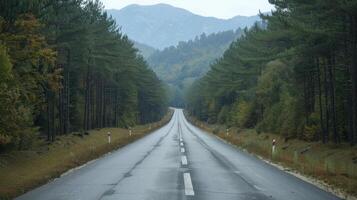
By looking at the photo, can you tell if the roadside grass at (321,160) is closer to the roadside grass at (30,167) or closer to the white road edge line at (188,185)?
the white road edge line at (188,185)

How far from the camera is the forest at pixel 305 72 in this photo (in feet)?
88.7

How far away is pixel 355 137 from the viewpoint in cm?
2984

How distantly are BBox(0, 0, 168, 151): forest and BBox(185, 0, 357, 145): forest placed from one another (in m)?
13.1

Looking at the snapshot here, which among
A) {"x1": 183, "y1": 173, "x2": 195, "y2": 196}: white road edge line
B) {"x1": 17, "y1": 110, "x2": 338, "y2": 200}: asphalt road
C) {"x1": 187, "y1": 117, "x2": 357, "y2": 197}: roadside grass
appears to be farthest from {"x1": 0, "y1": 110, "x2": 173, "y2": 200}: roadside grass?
{"x1": 187, "y1": 117, "x2": 357, "y2": 197}: roadside grass

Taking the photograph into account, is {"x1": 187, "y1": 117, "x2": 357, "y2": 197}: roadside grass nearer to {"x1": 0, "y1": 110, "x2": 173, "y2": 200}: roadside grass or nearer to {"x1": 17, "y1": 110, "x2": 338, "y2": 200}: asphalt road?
{"x1": 17, "y1": 110, "x2": 338, "y2": 200}: asphalt road

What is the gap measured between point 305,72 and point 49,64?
834 inches

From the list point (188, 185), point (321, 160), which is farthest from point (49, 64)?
point (188, 185)

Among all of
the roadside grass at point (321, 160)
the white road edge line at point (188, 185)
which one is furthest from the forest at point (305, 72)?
the white road edge line at point (188, 185)

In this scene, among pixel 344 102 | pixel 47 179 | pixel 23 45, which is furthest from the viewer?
pixel 344 102

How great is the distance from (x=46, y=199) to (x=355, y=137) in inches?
885

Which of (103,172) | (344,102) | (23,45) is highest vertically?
(23,45)

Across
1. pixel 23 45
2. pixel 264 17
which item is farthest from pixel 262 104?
pixel 23 45

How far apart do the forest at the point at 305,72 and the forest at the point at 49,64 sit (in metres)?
13.1

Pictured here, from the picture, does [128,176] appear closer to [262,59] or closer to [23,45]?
[23,45]
